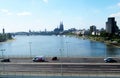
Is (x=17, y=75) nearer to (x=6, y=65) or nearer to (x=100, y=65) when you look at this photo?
(x=6, y=65)

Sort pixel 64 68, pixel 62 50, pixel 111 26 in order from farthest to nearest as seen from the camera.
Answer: pixel 111 26
pixel 62 50
pixel 64 68

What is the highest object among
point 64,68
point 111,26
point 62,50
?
point 111,26

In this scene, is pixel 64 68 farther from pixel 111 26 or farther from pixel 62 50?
pixel 111 26

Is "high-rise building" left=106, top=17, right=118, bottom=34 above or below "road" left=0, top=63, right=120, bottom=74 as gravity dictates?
above

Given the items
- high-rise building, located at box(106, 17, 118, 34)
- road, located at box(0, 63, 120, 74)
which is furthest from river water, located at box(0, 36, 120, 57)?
high-rise building, located at box(106, 17, 118, 34)

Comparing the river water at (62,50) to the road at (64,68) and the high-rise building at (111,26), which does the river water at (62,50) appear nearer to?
the road at (64,68)

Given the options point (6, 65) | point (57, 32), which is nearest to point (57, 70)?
point (6, 65)

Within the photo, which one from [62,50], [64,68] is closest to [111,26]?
[62,50]

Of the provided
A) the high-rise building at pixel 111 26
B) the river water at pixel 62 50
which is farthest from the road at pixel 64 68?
the high-rise building at pixel 111 26

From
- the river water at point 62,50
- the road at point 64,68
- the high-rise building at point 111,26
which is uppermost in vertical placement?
the high-rise building at point 111,26

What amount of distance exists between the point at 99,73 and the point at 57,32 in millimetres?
177238

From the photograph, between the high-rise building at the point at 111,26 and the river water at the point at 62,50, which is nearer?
the river water at the point at 62,50

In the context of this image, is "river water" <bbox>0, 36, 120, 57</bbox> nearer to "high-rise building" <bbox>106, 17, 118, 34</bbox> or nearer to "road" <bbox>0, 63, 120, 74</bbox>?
"road" <bbox>0, 63, 120, 74</bbox>

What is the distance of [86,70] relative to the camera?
17812mm
